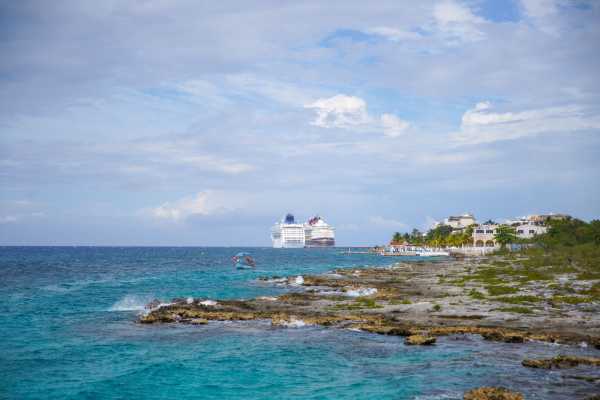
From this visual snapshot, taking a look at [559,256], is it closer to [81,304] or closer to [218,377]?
[81,304]

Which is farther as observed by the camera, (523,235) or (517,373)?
(523,235)

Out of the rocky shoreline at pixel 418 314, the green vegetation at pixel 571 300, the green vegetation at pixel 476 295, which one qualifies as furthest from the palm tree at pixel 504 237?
the green vegetation at pixel 571 300

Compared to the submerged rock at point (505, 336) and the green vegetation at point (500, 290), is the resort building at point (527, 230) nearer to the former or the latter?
the green vegetation at point (500, 290)

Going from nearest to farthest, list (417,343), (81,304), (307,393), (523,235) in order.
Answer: (307,393)
(417,343)
(81,304)
(523,235)

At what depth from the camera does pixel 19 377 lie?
80.1 feet

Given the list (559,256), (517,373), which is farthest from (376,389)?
(559,256)

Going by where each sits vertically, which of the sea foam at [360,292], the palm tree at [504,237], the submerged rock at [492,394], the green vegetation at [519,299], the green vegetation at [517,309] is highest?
the palm tree at [504,237]

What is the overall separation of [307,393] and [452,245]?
611 ft

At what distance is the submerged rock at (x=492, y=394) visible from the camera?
63.3 ft

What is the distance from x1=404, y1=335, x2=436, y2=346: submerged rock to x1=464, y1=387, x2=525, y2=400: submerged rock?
31.0 ft

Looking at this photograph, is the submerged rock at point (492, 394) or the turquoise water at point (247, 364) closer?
the submerged rock at point (492, 394)

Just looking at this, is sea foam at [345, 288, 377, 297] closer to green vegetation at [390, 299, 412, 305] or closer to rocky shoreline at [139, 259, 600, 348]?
rocky shoreline at [139, 259, 600, 348]

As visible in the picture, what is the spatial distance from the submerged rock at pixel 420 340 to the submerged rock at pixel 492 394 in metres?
9.46

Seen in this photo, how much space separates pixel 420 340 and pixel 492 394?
1050 cm
